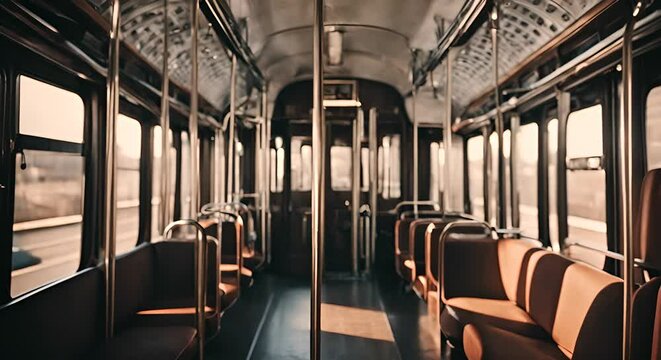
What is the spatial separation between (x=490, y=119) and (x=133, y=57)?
3.13 metres

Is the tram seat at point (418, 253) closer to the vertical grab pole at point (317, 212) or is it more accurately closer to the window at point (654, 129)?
the window at point (654, 129)

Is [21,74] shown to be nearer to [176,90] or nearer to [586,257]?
[176,90]

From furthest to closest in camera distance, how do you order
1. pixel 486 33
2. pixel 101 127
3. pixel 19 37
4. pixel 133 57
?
1. pixel 486 33
2. pixel 133 57
3. pixel 101 127
4. pixel 19 37

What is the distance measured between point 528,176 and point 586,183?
90cm

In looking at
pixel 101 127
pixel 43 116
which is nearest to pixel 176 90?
pixel 101 127

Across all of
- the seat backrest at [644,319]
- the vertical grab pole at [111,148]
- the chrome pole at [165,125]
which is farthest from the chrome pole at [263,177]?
the seat backrest at [644,319]

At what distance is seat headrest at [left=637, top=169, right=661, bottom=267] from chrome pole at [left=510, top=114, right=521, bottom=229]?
194 centimetres

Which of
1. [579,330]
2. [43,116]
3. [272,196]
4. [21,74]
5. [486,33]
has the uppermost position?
[486,33]

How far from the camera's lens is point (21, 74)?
175 centimetres

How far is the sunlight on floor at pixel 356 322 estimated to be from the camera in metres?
3.38

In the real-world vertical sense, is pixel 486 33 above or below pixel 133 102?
above

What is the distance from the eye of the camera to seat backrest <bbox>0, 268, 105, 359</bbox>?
5.08ft

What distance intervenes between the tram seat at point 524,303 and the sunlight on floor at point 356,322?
0.65 metres

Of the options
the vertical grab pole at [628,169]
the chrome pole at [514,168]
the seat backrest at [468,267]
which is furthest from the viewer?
the chrome pole at [514,168]
